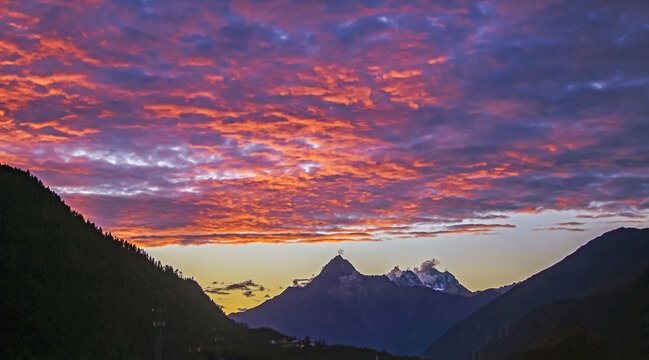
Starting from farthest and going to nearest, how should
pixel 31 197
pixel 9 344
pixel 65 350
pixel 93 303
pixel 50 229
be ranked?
pixel 31 197 < pixel 50 229 < pixel 93 303 < pixel 65 350 < pixel 9 344

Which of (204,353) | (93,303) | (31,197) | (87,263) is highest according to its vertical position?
(31,197)

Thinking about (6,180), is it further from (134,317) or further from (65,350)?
(65,350)

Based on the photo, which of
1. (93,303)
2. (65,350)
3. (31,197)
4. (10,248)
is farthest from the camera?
(31,197)

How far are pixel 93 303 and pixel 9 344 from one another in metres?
47.9

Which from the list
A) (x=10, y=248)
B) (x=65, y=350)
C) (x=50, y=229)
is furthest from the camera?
(x=50, y=229)

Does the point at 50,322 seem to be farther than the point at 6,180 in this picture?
No

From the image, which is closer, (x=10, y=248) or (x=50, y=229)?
(x=10, y=248)

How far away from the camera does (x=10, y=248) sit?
6235 inches

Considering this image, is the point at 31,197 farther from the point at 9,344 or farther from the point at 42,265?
the point at 9,344

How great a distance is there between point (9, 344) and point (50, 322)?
64.4ft

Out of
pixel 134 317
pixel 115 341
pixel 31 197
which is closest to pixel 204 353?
pixel 134 317

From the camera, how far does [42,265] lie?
6412 inches

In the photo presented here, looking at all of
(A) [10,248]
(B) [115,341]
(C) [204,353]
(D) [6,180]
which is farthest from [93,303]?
(D) [6,180]

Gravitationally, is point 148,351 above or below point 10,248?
below
